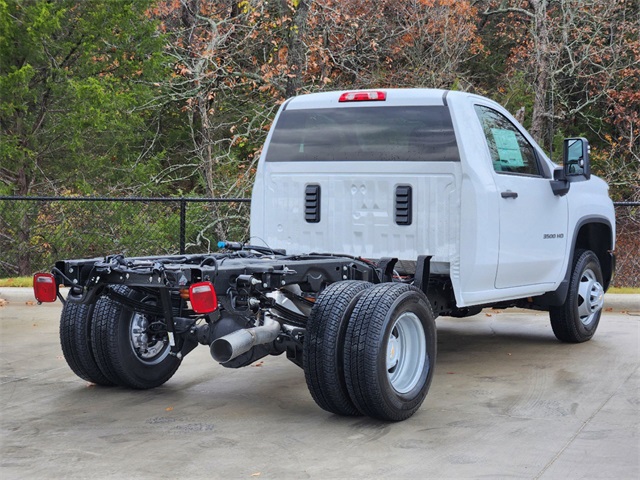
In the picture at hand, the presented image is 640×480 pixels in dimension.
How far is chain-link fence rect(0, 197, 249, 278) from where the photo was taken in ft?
53.9

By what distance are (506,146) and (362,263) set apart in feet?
5.97

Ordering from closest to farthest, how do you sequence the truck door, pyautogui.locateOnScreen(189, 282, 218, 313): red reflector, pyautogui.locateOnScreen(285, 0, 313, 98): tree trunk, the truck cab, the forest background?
pyautogui.locateOnScreen(189, 282, 218, 313): red reflector
the truck cab
the truck door
pyautogui.locateOnScreen(285, 0, 313, 98): tree trunk
the forest background

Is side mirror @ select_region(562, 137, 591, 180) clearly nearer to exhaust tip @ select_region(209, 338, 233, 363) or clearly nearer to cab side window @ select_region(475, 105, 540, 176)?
cab side window @ select_region(475, 105, 540, 176)

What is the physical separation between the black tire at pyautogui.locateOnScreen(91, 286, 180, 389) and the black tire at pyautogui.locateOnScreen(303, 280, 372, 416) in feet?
4.65

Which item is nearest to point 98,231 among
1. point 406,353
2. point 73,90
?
point 73,90

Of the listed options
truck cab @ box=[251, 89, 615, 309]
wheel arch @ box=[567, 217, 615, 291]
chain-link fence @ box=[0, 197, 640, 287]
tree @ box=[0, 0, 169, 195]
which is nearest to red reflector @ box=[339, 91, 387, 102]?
truck cab @ box=[251, 89, 615, 309]

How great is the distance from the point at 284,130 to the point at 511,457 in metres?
3.66

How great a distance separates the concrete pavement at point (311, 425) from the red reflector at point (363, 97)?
89.1 inches

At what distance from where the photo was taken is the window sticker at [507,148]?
7.66 meters

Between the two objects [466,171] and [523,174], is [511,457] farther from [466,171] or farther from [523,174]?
[523,174]

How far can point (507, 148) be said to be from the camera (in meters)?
7.80

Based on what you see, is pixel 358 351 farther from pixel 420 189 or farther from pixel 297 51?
pixel 297 51

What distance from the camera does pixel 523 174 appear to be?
7.92 metres

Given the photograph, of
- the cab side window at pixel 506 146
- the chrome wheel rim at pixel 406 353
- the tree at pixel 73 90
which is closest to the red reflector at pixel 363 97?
the cab side window at pixel 506 146
